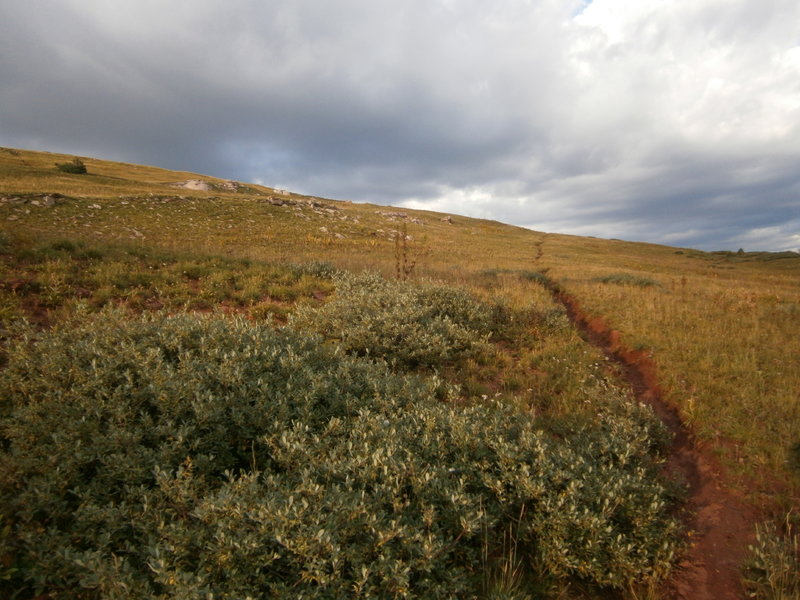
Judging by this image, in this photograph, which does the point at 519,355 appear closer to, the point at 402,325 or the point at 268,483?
the point at 402,325

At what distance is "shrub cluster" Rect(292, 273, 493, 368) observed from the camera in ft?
23.9

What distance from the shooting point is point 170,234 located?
21156 millimetres

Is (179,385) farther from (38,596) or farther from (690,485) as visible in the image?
(690,485)

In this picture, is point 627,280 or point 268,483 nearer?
point 268,483

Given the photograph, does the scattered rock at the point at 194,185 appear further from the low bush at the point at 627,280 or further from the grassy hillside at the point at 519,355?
the low bush at the point at 627,280

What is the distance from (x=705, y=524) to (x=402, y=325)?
5.46 m

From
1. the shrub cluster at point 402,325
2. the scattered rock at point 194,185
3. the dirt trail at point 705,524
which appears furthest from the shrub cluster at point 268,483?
the scattered rock at point 194,185

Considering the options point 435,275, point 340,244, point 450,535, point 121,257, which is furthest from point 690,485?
point 340,244

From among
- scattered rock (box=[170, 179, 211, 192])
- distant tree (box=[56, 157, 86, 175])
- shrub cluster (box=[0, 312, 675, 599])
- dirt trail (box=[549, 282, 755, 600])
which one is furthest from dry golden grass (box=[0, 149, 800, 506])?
scattered rock (box=[170, 179, 211, 192])

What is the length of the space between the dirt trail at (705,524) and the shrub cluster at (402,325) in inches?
147

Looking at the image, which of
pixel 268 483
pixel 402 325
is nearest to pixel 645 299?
pixel 402 325

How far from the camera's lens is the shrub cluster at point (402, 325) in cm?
727

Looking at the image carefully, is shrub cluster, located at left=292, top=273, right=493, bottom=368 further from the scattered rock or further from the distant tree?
the distant tree

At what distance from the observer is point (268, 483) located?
3.04m
